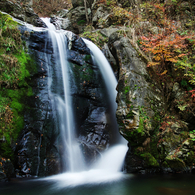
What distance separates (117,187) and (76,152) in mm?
2692

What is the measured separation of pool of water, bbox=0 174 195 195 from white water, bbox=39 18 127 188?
35 cm

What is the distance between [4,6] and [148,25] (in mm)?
9839

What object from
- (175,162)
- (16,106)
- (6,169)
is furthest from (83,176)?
(16,106)

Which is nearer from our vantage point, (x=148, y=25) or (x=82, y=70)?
(x=82, y=70)

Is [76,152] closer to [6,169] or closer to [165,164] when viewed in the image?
[6,169]

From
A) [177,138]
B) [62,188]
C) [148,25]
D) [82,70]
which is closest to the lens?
[62,188]

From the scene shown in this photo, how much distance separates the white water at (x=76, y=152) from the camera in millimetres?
5302

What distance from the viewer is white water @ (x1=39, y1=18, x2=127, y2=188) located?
530 cm

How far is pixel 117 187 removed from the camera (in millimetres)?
4301

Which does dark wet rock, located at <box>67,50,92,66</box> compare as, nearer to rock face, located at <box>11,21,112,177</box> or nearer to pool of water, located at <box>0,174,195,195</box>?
rock face, located at <box>11,21,112,177</box>

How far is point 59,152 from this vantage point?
6324 mm

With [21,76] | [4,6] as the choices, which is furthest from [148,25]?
[4,6]

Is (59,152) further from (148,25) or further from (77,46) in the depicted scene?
(148,25)

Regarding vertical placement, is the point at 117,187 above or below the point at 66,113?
below
